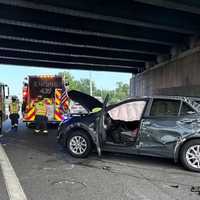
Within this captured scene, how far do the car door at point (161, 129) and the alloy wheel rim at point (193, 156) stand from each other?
369 mm

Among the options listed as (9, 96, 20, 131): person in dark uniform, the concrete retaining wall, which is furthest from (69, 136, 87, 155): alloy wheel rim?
the concrete retaining wall

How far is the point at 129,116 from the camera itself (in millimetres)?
9547

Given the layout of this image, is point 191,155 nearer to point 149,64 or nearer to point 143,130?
point 143,130

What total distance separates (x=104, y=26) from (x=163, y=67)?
8380 mm

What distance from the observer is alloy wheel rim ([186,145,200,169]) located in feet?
25.2

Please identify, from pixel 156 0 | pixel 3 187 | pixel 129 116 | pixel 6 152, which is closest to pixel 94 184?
pixel 3 187

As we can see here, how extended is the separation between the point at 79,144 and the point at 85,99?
1778mm

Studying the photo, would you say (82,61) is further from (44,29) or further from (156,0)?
(156,0)

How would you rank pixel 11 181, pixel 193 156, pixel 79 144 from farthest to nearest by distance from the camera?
pixel 79 144
pixel 193 156
pixel 11 181

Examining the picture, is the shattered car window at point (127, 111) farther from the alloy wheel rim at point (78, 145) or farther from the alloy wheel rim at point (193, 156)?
the alloy wheel rim at point (193, 156)

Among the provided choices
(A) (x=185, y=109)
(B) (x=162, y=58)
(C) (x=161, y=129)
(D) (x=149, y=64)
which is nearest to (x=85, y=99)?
(C) (x=161, y=129)

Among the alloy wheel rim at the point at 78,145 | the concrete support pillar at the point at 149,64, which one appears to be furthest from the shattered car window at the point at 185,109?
the concrete support pillar at the point at 149,64

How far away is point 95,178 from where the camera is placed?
6.87 metres

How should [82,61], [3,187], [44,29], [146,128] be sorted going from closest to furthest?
[3,187] < [146,128] < [44,29] < [82,61]
